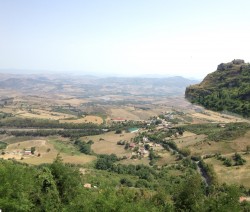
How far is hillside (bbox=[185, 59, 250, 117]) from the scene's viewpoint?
18802 mm

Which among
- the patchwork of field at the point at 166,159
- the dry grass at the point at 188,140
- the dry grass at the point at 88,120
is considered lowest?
the dry grass at the point at 88,120

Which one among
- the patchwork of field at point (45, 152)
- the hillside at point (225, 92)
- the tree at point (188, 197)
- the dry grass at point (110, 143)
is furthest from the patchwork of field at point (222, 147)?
the hillside at point (225, 92)

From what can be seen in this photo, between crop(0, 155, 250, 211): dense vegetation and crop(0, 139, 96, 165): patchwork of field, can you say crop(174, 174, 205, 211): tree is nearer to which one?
crop(0, 155, 250, 211): dense vegetation

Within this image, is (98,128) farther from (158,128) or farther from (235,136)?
(235,136)

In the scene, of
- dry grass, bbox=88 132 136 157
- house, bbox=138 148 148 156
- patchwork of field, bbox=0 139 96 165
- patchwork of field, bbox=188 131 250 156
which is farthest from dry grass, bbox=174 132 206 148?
patchwork of field, bbox=0 139 96 165

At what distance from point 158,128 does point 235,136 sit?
50.2 m

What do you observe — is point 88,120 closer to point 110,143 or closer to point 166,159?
point 110,143

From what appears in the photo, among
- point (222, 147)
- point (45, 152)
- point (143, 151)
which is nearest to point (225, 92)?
point (222, 147)

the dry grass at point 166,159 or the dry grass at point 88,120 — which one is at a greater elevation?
the dry grass at point 166,159

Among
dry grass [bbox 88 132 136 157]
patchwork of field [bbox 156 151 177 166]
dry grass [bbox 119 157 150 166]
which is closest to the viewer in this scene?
patchwork of field [bbox 156 151 177 166]

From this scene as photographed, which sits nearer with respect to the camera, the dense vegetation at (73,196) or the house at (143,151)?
the dense vegetation at (73,196)

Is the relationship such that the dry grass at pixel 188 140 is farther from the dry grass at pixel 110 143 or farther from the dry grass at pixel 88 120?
the dry grass at pixel 88 120

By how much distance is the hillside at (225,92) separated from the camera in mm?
18802

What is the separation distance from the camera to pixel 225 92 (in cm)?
2111
